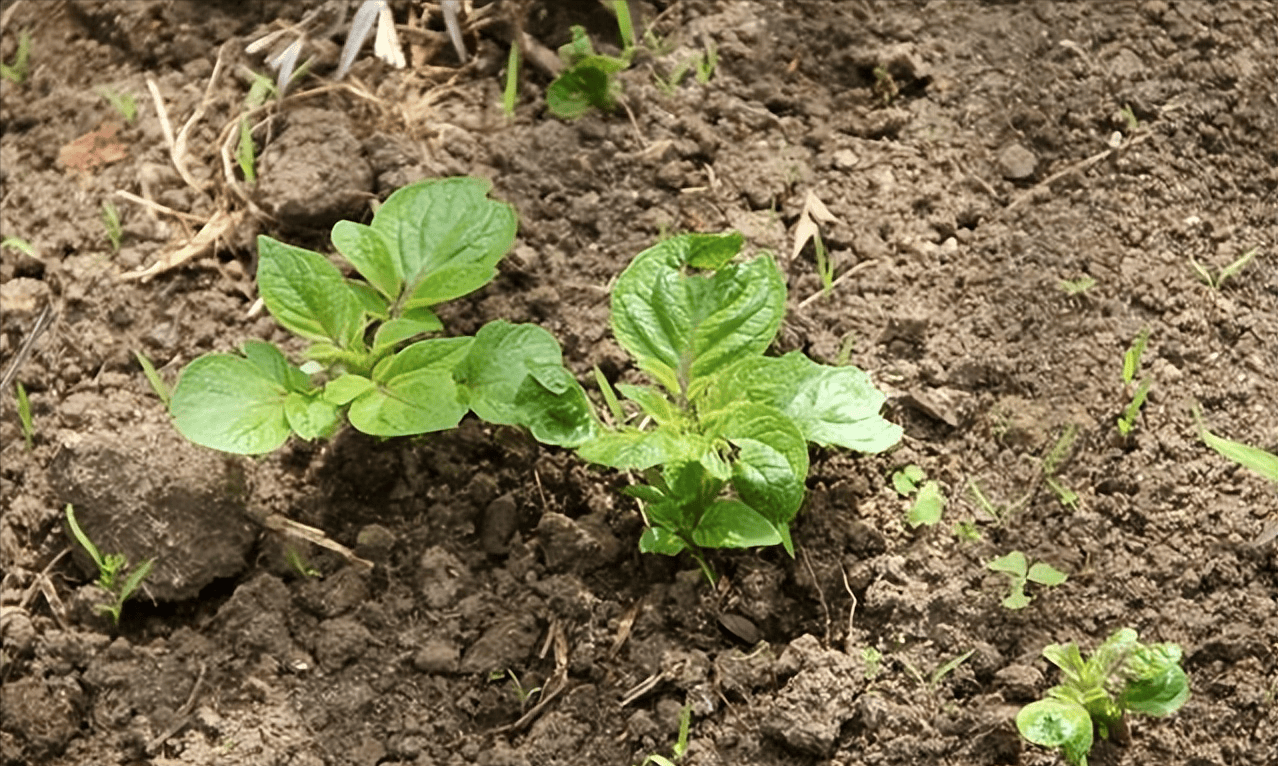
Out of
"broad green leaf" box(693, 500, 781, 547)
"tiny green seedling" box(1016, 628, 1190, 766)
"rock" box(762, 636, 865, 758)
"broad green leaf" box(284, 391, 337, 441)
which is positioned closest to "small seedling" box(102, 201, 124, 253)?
"broad green leaf" box(284, 391, 337, 441)

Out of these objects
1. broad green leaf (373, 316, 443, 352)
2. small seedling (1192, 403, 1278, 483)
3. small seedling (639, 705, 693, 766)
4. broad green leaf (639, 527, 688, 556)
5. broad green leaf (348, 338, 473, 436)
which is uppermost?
broad green leaf (373, 316, 443, 352)

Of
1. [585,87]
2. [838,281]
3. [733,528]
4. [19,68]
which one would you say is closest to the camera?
[733,528]

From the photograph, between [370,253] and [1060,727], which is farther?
[370,253]

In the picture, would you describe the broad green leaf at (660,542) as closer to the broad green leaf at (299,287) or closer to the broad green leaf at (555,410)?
the broad green leaf at (555,410)

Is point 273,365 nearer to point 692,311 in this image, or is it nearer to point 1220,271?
point 692,311

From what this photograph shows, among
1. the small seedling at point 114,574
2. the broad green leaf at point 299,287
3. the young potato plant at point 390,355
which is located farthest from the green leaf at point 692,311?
the small seedling at point 114,574

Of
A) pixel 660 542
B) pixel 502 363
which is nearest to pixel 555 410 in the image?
pixel 502 363

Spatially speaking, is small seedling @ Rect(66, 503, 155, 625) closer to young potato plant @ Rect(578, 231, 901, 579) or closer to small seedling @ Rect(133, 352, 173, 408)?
small seedling @ Rect(133, 352, 173, 408)
